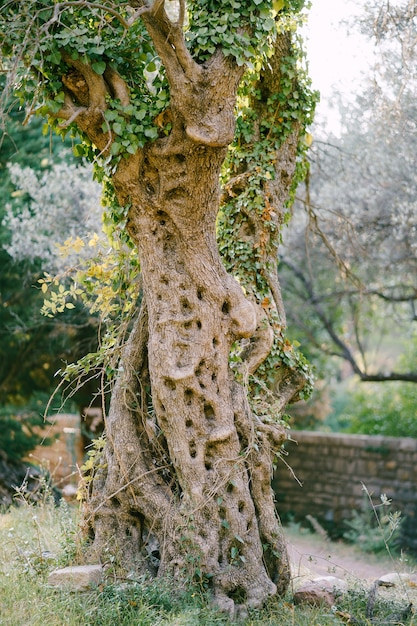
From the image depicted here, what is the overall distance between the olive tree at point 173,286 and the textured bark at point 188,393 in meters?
0.01

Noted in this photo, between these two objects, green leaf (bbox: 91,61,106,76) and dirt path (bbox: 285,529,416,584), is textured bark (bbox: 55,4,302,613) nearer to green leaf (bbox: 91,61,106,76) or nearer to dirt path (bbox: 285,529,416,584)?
green leaf (bbox: 91,61,106,76)

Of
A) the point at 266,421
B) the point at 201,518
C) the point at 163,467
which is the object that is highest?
the point at 266,421

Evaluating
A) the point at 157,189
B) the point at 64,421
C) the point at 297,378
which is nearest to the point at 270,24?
the point at 157,189

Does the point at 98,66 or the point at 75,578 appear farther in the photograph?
the point at 98,66

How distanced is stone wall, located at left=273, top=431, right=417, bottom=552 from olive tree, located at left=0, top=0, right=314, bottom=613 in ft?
21.6

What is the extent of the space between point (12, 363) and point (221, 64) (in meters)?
8.65

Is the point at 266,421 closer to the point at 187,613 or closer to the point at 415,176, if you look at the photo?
the point at 187,613

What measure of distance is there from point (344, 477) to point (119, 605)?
8.97 metres

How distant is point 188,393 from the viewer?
5.50 metres

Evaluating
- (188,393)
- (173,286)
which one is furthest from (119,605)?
(173,286)

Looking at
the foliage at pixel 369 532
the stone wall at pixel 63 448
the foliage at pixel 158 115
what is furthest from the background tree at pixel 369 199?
the stone wall at pixel 63 448

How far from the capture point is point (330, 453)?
1343 centimetres

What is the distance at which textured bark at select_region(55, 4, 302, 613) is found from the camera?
17.2 ft

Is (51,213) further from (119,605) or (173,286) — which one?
(119,605)
